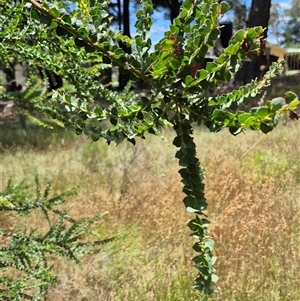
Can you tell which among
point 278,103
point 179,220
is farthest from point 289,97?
point 179,220

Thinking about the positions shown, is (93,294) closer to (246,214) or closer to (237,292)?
(237,292)

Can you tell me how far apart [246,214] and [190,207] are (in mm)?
2593

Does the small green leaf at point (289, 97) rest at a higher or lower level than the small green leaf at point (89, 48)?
lower

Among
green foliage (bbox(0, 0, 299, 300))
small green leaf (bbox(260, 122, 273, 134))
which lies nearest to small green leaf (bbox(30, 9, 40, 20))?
green foliage (bbox(0, 0, 299, 300))

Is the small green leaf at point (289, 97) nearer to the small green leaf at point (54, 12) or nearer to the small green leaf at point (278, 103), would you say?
the small green leaf at point (278, 103)

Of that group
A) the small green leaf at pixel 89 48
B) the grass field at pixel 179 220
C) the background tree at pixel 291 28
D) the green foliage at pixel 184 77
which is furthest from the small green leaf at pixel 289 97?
the background tree at pixel 291 28

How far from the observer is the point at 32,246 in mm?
1961

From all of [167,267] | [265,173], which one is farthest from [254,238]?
[265,173]

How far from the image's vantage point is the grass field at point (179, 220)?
2490mm

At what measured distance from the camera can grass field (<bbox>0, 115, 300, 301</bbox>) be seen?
2490mm

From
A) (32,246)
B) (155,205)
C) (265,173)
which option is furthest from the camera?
(265,173)

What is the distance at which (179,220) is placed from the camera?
11.4ft

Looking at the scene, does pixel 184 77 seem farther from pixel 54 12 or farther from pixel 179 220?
pixel 179 220

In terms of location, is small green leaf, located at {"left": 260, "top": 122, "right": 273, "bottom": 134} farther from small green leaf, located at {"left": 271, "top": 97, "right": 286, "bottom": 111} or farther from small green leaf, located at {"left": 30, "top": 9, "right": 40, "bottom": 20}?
small green leaf, located at {"left": 30, "top": 9, "right": 40, "bottom": 20}
